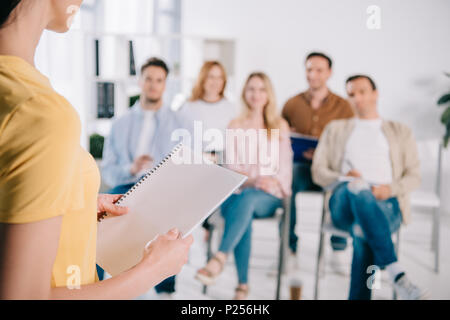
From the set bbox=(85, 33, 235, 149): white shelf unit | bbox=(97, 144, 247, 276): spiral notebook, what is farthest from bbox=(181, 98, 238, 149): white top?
bbox=(97, 144, 247, 276): spiral notebook

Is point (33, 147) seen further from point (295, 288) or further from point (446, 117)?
point (446, 117)

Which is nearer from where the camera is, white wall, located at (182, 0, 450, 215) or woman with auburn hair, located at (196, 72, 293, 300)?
white wall, located at (182, 0, 450, 215)

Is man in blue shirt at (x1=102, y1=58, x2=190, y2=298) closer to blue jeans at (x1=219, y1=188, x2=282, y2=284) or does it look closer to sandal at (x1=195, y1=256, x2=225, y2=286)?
sandal at (x1=195, y1=256, x2=225, y2=286)

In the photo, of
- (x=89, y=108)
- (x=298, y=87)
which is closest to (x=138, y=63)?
(x=89, y=108)

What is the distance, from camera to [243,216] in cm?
158

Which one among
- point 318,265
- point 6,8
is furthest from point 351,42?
point 6,8

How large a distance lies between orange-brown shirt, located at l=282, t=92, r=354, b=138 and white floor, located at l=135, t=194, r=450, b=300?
537 millimetres

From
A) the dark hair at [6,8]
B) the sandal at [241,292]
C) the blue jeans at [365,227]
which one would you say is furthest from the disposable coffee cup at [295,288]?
the dark hair at [6,8]

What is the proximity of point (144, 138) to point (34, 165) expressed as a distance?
4.67ft

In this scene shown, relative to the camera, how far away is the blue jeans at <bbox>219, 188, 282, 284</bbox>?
61.7 inches

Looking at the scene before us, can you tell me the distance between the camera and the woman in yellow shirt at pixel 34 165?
11.7 inches

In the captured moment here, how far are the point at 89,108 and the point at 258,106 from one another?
3.86 feet
